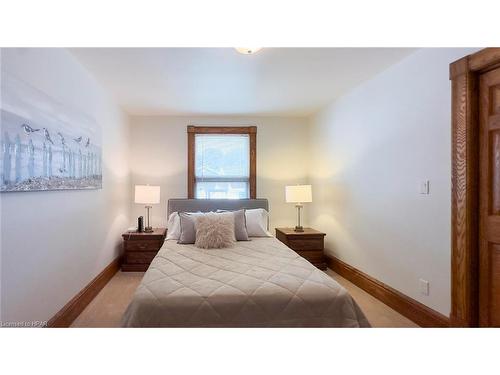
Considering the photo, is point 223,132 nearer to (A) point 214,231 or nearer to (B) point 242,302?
(A) point 214,231

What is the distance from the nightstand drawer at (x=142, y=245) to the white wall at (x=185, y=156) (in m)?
0.71

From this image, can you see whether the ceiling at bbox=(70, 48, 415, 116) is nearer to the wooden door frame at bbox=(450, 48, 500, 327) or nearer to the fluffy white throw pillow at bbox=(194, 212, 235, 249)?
the wooden door frame at bbox=(450, 48, 500, 327)

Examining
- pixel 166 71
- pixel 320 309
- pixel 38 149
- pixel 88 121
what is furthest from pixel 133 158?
pixel 320 309

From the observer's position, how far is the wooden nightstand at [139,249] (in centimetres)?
386

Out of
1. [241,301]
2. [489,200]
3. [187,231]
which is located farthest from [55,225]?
[489,200]

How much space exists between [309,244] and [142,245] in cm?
234

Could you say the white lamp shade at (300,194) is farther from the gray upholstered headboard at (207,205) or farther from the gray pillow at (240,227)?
the gray pillow at (240,227)

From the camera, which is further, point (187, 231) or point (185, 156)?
point (185, 156)

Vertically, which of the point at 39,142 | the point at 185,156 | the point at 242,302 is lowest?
the point at 242,302

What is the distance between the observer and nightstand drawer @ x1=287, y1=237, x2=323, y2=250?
3924 mm

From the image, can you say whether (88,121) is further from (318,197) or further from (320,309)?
(318,197)

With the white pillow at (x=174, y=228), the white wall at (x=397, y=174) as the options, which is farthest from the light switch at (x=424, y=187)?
the white pillow at (x=174, y=228)

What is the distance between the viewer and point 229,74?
292 centimetres
